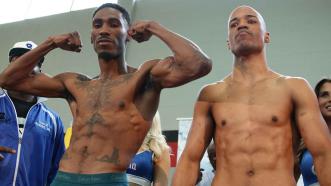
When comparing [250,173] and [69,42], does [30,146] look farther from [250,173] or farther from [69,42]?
[250,173]

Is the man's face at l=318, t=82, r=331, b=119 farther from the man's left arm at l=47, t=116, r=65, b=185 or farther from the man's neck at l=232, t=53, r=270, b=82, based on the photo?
the man's left arm at l=47, t=116, r=65, b=185

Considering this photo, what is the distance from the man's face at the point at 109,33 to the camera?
227 centimetres

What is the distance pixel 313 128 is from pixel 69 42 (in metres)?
1.15

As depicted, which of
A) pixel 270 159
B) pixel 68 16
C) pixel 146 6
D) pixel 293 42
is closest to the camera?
pixel 270 159

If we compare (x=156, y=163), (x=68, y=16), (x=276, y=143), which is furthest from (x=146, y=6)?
(x=276, y=143)

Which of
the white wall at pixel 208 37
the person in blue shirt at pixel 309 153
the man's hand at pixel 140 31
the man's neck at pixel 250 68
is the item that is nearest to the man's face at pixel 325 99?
the person in blue shirt at pixel 309 153

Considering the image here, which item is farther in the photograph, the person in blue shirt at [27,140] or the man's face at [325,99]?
the man's face at [325,99]

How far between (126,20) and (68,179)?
2.78 ft

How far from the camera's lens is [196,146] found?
2.11 m

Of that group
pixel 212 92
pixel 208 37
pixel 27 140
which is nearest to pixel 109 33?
pixel 212 92

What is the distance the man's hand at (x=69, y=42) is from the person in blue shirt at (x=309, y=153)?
4.23 ft

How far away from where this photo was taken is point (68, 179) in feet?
6.40

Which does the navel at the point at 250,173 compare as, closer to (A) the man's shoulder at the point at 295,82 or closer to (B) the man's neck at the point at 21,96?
(A) the man's shoulder at the point at 295,82

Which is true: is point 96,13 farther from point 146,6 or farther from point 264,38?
point 146,6
